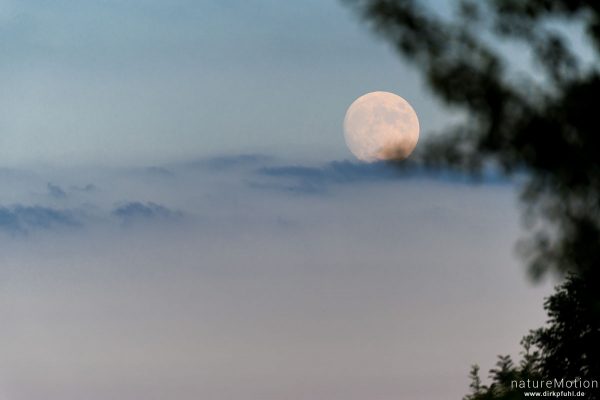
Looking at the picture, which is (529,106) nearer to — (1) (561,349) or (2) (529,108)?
(2) (529,108)

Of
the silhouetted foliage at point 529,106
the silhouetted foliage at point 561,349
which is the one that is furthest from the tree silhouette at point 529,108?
the silhouetted foliage at point 561,349

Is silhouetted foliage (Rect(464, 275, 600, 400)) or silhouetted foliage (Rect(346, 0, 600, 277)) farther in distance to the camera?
silhouetted foliage (Rect(464, 275, 600, 400))

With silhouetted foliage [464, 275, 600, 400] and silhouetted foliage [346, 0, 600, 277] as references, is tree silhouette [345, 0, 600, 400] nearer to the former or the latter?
silhouetted foliage [346, 0, 600, 277]

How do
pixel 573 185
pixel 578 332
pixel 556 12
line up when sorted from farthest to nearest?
1. pixel 578 332
2. pixel 556 12
3. pixel 573 185

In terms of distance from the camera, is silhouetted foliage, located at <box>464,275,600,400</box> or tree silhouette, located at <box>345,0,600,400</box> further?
silhouetted foliage, located at <box>464,275,600,400</box>

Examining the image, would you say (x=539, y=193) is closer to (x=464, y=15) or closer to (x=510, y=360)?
(x=464, y=15)

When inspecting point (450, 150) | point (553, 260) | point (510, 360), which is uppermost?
point (510, 360)

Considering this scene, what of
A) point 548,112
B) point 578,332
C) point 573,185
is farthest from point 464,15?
point 578,332

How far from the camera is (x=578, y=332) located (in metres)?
38.7

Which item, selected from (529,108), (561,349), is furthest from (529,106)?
(561,349)

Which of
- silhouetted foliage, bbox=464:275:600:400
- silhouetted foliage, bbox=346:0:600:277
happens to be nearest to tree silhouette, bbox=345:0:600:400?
silhouetted foliage, bbox=346:0:600:277

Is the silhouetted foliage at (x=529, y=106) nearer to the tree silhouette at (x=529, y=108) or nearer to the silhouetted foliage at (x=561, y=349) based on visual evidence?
the tree silhouette at (x=529, y=108)

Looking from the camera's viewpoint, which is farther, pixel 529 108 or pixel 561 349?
pixel 561 349

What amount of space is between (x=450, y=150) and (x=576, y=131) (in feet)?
6.77
